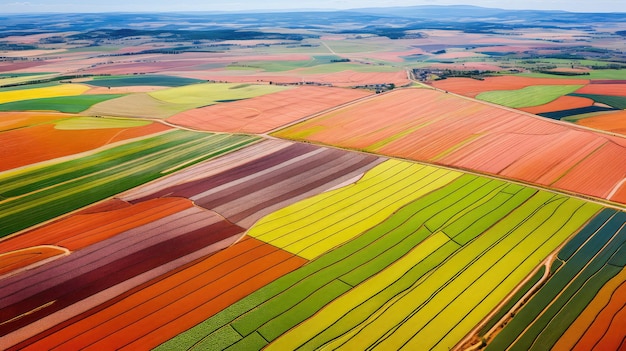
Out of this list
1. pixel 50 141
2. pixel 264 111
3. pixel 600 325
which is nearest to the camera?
pixel 600 325

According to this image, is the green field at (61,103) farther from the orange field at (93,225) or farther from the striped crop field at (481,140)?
the orange field at (93,225)

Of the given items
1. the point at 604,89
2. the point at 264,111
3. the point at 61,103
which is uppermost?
the point at 604,89

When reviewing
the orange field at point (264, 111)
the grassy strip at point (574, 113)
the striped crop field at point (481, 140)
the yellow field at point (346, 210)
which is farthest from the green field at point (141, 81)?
the grassy strip at point (574, 113)

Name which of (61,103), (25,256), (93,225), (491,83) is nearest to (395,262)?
(93,225)

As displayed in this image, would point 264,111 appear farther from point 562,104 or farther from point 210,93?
point 562,104

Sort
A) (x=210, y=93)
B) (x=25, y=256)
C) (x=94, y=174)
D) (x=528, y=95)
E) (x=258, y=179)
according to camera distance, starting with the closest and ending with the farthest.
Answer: (x=25, y=256)
(x=258, y=179)
(x=94, y=174)
(x=528, y=95)
(x=210, y=93)

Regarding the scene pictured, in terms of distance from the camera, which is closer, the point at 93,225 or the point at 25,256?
the point at 25,256
